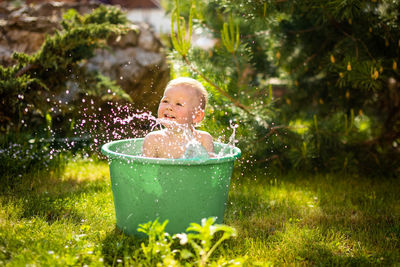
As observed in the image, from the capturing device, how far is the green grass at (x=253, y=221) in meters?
1.73

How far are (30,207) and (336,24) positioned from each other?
2.62 m

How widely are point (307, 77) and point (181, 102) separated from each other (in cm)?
204

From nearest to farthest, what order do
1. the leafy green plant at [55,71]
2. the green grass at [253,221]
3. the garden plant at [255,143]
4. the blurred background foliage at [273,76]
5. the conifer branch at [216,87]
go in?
the green grass at [253,221]
the garden plant at [255,143]
the conifer branch at [216,87]
the blurred background foliage at [273,76]
the leafy green plant at [55,71]

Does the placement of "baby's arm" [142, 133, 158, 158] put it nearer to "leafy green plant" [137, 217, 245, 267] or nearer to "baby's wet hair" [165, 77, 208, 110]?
"baby's wet hair" [165, 77, 208, 110]

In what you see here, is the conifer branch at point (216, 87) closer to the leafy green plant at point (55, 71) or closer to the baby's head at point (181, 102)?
the baby's head at point (181, 102)

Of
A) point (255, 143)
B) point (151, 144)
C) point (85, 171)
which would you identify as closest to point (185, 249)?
point (151, 144)

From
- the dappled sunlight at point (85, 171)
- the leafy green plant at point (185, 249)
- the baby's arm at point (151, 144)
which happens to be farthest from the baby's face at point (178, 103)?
the dappled sunlight at point (85, 171)

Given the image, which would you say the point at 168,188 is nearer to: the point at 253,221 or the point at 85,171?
the point at 253,221

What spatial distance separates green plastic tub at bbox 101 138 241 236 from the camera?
1.77 metres

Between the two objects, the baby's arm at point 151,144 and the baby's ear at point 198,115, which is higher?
the baby's ear at point 198,115

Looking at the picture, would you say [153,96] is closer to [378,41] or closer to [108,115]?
[108,115]

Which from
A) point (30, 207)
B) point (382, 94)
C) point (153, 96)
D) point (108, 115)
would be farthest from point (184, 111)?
point (382, 94)

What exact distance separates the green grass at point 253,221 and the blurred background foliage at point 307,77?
0.24 m

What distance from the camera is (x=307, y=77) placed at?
371 cm
